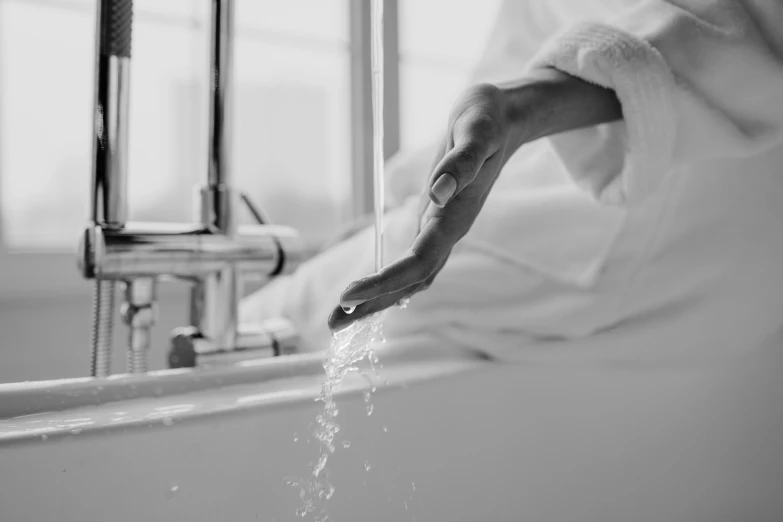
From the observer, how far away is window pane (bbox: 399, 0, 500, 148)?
5.24 feet

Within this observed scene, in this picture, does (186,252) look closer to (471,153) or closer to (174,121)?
(471,153)

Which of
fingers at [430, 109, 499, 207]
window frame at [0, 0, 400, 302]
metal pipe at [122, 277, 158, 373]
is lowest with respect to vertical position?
metal pipe at [122, 277, 158, 373]

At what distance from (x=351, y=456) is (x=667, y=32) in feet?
1.14

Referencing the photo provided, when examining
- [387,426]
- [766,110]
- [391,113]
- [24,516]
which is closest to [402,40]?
[391,113]

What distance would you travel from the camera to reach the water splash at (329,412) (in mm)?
327

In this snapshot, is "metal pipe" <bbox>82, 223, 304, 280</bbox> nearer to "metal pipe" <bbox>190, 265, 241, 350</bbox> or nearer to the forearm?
"metal pipe" <bbox>190, 265, 241, 350</bbox>

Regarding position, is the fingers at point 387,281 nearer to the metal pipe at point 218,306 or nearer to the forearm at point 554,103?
the forearm at point 554,103

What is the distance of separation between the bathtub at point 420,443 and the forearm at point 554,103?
0.17 meters

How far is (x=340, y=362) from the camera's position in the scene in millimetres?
372

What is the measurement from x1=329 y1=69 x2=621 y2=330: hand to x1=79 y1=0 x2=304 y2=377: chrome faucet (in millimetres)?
201

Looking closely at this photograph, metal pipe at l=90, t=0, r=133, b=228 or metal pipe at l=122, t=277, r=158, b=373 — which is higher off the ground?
metal pipe at l=90, t=0, r=133, b=228

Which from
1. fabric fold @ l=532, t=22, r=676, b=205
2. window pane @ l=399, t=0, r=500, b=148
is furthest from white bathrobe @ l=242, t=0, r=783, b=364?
window pane @ l=399, t=0, r=500, b=148

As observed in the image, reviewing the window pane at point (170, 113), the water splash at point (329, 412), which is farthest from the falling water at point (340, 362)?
the window pane at point (170, 113)

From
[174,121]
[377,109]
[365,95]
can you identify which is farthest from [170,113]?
[377,109]
